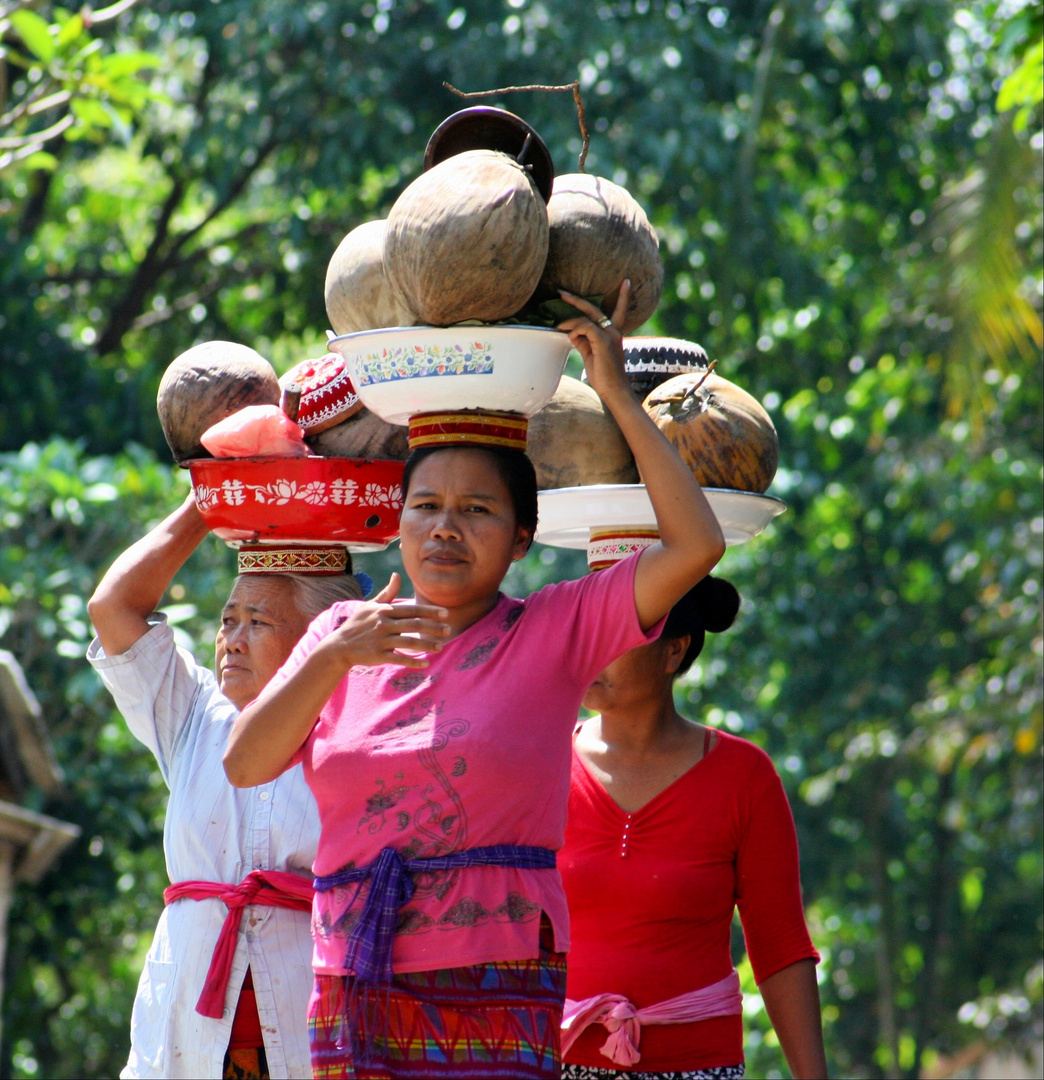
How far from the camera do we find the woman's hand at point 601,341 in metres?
2.27

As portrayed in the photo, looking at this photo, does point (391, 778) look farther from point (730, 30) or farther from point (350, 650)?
point (730, 30)

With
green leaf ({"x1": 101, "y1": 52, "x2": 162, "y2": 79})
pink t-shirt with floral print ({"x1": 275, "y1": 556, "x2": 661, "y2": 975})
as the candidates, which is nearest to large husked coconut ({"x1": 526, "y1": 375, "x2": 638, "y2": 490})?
pink t-shirt with floral print ({"x1": 275, "y1": 556, "x2": 661, "y2": 975})

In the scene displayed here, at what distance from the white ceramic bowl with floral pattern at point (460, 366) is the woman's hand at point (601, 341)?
1.3 inches

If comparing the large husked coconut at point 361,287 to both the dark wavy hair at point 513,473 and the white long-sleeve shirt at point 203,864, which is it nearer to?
the dark wavy hair at point 513,473

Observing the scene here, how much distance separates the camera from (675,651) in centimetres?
301

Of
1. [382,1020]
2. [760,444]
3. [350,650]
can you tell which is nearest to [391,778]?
[350,650]

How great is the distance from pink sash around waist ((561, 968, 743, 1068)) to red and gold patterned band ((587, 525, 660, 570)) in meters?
0.80

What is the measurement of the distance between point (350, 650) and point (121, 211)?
10.4 meters

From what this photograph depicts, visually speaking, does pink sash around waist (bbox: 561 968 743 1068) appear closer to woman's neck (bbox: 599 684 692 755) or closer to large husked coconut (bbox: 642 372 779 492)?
woman's neck (bbox: 599 684 692 755)

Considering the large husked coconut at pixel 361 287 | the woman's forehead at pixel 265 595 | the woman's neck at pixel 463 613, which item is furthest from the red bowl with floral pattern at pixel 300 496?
the woman's neck at pixel 463 613

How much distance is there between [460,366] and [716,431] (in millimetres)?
698

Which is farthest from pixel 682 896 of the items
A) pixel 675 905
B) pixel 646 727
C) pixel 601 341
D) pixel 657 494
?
pixel 601 341

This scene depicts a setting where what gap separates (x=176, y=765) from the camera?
2.91m

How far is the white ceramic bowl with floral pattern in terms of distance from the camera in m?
2.29
